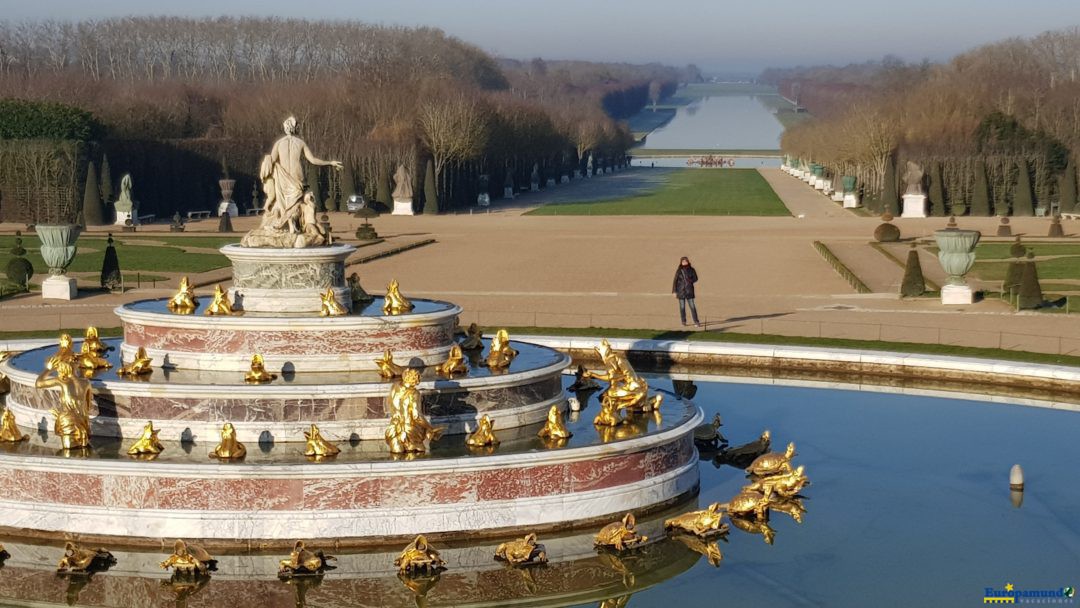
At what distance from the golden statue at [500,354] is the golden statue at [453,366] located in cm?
45

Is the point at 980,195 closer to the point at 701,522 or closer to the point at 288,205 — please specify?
the point at 288,205

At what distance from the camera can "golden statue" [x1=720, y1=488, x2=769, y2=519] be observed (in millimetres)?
22359

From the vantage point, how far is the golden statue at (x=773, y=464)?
23484mm

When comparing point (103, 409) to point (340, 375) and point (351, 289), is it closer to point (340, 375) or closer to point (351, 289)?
point (340, 375)

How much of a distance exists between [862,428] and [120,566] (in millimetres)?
13291

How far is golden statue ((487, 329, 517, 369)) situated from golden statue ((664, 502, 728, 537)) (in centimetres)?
466

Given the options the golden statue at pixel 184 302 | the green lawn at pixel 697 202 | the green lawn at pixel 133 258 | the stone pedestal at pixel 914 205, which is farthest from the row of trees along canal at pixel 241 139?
the golden statue at pixel 184 302

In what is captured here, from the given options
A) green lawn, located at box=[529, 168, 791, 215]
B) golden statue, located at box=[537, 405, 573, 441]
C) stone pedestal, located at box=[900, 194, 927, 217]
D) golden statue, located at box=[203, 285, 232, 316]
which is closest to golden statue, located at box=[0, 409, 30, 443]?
golden statue, located at box=[203, 285, 232, 316]

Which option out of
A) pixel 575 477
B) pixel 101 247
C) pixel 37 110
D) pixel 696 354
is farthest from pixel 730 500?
pixel 37 110

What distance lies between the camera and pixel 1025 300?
139 ft

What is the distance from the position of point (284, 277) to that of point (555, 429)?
5.76 m

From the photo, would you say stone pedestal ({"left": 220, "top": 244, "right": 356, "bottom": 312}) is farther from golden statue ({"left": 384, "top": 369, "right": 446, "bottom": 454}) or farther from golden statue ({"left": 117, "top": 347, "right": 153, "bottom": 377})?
golden statue ({"left": 384, "top": 369, "right": 446, "bottom": 454})

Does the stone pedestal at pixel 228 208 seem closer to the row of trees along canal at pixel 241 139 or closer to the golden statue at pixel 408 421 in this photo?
the row of trees along canal at pixel 241 139

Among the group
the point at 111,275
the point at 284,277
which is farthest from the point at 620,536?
the point at 111,275
